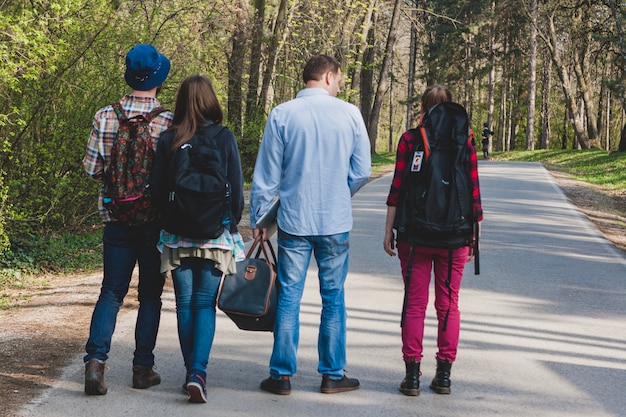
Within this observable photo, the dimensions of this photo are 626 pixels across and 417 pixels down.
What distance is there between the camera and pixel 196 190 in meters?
4.68

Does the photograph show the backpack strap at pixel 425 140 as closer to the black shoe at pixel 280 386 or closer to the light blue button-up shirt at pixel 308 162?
the light blue button-up shirt at pixel 308 162

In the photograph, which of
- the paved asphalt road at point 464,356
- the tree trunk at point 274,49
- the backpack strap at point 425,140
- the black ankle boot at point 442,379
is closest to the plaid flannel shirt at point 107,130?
the paved asphalt road at point 464,356

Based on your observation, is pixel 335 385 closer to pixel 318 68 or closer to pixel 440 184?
pixel 440 184

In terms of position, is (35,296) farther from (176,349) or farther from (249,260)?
(249,260)

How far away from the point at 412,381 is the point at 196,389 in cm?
131

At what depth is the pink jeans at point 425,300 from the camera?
5.15 m

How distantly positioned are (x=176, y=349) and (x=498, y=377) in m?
2.25

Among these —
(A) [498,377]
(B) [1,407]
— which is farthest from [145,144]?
(A) [498,377]

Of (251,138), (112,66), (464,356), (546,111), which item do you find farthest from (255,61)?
(546,111)

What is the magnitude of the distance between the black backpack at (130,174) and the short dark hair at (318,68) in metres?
1.01

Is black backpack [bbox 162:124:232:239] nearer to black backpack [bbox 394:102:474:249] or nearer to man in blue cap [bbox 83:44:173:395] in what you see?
man in blue cap [bbox 83:44:173:395]

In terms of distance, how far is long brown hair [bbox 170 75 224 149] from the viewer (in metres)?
4.77

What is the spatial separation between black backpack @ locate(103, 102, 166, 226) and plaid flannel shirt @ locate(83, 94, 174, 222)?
0.04 meters

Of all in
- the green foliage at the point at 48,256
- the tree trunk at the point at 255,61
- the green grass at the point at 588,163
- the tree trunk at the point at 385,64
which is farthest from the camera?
the tree trunk at the point at 385,64
